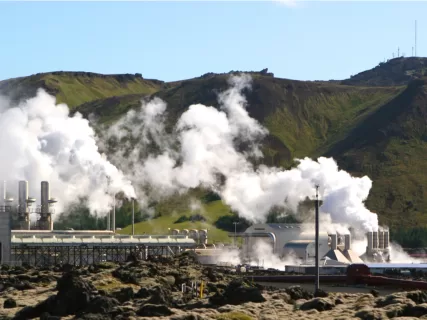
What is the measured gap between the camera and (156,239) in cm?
18438

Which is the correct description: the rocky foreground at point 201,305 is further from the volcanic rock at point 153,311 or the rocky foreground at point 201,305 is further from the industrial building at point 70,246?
the industrial building at point 70,246

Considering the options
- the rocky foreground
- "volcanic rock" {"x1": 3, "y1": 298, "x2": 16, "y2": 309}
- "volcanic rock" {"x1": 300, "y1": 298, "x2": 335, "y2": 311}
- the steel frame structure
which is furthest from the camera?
the steel frame structure

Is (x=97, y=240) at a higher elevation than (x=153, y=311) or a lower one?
higher

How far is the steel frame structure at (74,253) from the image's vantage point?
168m

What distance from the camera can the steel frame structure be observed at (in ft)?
550

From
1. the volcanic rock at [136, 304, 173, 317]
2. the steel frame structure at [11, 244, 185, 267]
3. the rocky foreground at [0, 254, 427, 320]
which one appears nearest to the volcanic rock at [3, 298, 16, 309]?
the rocky foreground at [0, 254, 427, 320]

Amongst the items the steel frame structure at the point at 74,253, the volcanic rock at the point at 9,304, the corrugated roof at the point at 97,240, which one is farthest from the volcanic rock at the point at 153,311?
the corrugated roof at the point at 97,240

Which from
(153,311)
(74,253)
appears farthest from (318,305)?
(74,253)

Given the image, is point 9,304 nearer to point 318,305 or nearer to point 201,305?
point 201,305

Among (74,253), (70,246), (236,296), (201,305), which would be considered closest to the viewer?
(201,305)

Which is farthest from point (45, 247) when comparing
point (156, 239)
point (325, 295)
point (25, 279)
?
point (325, 295)

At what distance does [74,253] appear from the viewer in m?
171

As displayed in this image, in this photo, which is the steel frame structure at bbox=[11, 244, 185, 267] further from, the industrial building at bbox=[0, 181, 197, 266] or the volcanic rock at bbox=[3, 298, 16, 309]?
the volcanic rock at bbox=[3, 298, 16, 309]

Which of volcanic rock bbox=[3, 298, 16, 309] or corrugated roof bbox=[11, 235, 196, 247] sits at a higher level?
corrugated roof bbox=[11, 235, 196, 247]
